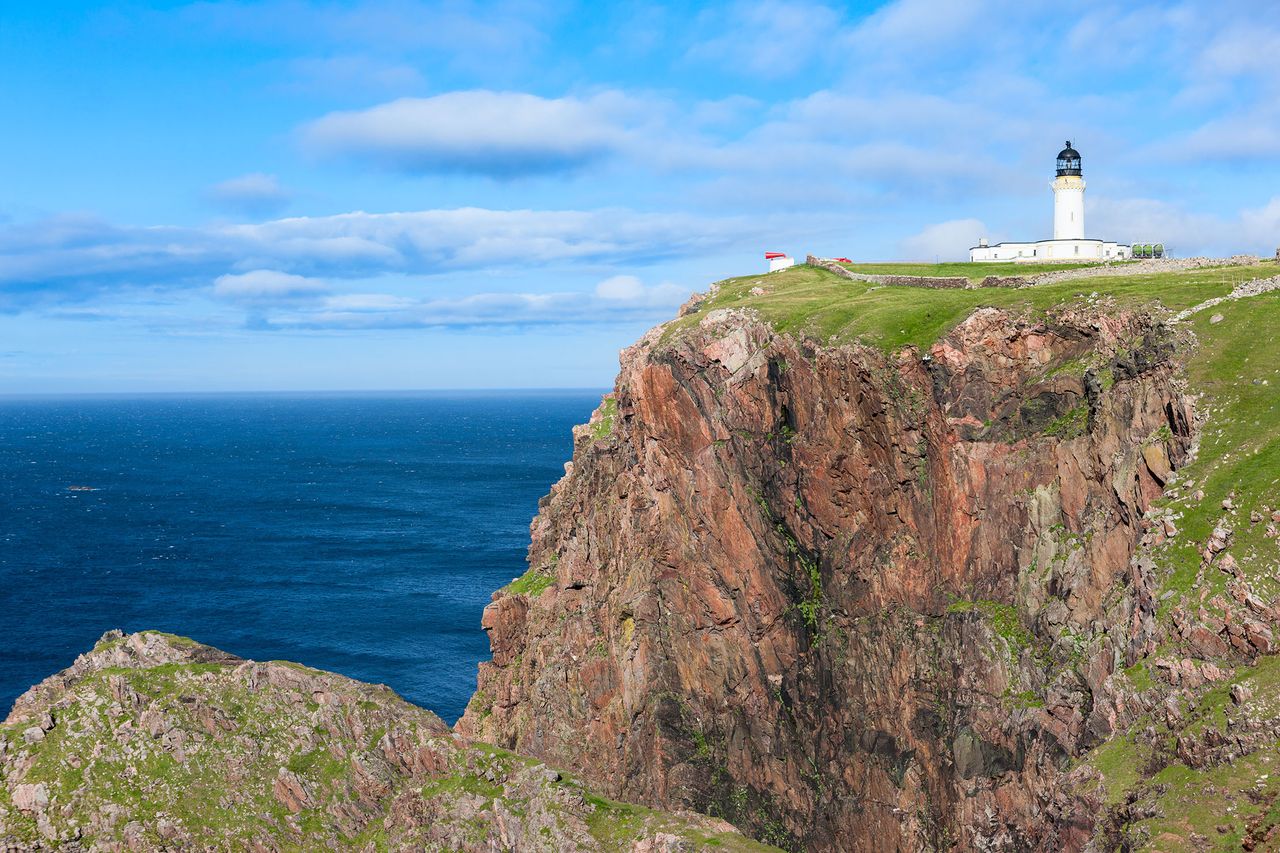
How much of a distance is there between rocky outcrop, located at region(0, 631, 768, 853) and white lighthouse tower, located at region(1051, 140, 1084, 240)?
213 feet

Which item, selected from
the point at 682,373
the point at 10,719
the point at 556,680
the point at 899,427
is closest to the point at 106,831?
the point at 10,719

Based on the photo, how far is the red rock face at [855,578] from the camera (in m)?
56.6

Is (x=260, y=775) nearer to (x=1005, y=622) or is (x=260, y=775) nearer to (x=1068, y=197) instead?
(x=1005, y=622)

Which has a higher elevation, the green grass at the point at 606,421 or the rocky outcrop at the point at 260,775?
the green grass at the point at 606,421

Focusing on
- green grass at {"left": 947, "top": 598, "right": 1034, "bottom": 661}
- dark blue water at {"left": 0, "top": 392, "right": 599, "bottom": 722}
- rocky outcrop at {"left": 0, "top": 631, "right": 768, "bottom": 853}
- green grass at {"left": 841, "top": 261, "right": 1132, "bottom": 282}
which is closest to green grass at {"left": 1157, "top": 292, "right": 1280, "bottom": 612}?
green grass at {"left": 947, "top": 598, "right": 1034, "bottom": 661}

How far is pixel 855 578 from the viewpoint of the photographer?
2638 inches

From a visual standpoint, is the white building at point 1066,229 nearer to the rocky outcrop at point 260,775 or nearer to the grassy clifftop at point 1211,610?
the grassy clifftop at point 1211,610

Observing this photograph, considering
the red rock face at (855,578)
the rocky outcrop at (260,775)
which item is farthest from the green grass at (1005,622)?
the rocky outcrop at (260,775)

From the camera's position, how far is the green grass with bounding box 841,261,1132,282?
283ft

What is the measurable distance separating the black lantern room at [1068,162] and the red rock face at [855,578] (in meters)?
39.9

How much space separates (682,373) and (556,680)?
77.0 ft

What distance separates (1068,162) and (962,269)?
549 inches

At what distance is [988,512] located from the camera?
6131cm

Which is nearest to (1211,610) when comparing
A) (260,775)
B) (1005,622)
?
(1005,622)
